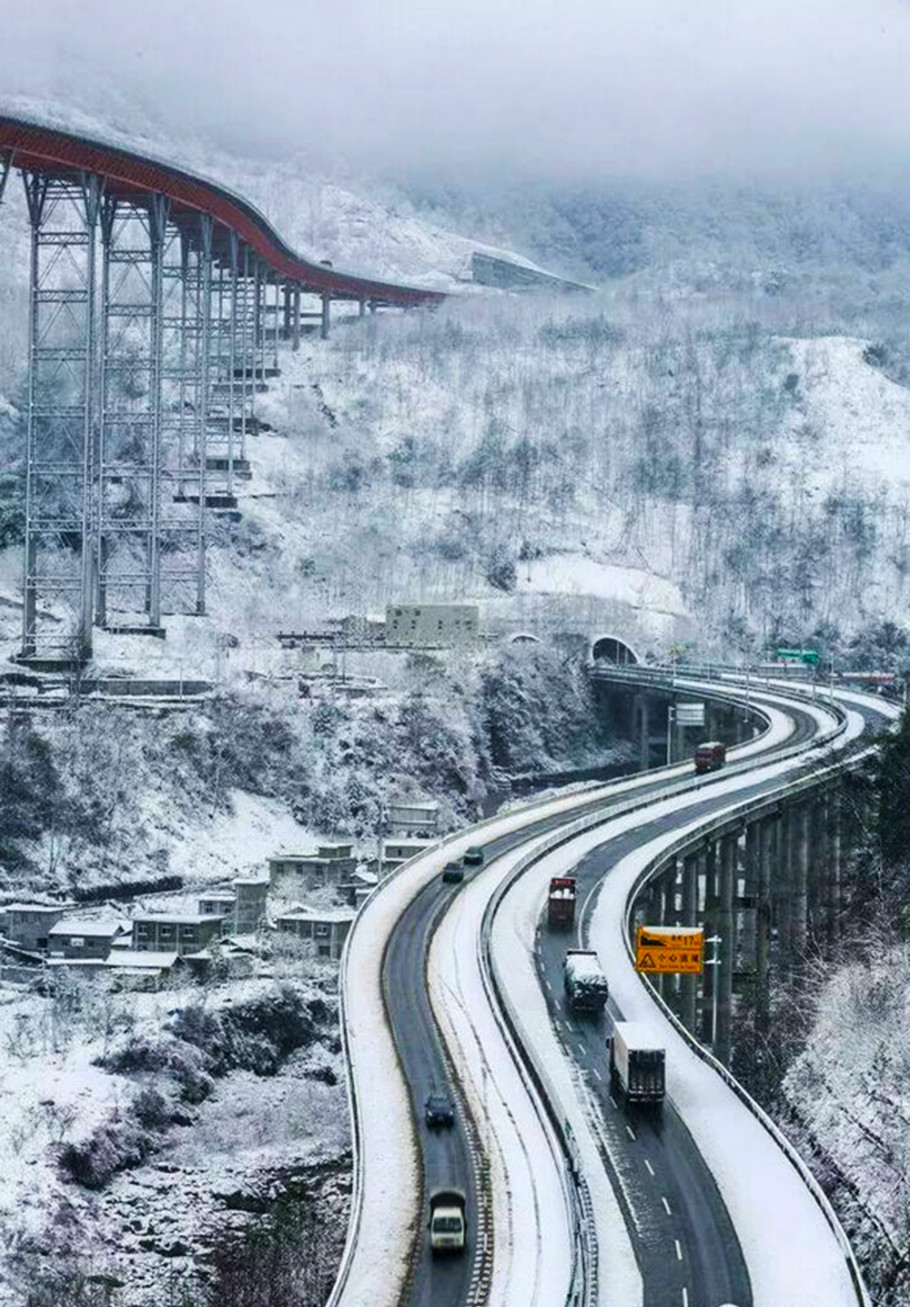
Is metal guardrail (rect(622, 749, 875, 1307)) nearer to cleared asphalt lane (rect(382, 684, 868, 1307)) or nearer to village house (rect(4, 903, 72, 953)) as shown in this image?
cleared asphalt lane (rect(382, 684, 868, 1307))

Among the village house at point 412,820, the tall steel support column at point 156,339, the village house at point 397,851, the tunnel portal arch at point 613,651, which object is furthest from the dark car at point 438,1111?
the tunnel portal arch at point 613,651

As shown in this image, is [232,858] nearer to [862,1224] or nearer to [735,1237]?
[862,1224]

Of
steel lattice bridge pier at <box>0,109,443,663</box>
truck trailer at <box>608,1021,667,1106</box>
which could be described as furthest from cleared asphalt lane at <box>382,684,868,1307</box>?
steel lattice bridge pier at <box>0,109,443,663</box>

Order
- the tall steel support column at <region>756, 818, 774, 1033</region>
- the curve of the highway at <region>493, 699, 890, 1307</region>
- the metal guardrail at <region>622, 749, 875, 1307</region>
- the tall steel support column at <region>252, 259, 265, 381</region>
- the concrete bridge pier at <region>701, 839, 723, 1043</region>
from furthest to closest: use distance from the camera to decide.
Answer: the tall steel support column at <region>252, 259, 265, 381</region> → the tall steel support column at <region>756, 818, 774, 1033</region> → the concrete bridge pier at <region>701, 839, 723, 1043</region> → the metal guardrail at <region>622, 749, 875, 1307</region> → the curve of the highway at <region>493, 699, 890, 1307</region>

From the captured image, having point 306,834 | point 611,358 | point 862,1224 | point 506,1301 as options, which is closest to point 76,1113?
point 862,1224

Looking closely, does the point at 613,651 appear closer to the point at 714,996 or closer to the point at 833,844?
the point at 833,844

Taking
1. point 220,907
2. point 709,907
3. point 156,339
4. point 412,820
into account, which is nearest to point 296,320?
point 156,339
